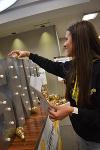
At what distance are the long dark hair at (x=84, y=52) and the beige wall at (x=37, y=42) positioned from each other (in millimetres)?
6502

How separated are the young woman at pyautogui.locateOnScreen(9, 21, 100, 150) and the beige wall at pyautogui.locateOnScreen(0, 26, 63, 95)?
6421 mm

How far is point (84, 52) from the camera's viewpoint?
1602 mm

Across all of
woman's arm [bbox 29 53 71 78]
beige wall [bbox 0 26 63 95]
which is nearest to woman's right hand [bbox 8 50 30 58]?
woman's arm [bbox 29 53 71 78]

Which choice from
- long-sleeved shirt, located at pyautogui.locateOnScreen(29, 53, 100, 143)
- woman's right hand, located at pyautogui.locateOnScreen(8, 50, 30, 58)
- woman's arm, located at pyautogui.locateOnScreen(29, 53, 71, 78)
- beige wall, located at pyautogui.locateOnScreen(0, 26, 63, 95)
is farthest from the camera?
beige wall, located at pyautogui.locateOnScreen(0, 26, 63, 95)

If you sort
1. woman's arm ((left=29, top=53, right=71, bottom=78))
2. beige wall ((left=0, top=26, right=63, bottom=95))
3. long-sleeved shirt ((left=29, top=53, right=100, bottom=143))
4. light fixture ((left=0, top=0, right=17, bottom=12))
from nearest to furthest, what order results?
long-sleeved shirt ((left=29, top=53, right=100, bottom=143))
woman's arm ((left=29, top=53, right=71, bottom=78))
light fixture ((left=0, top=0, right=17, bottom=12))
beige wall ((left=0, top=26, right=63, bottom=95))

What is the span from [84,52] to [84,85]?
0.66 feet

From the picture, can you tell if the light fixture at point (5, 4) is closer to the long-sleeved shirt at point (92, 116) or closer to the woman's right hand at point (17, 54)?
the woman's right hand at point (17, 54)

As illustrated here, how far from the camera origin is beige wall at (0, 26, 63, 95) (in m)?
8.37

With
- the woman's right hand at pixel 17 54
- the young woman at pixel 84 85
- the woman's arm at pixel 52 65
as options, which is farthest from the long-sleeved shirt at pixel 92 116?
the woman's right hand at pixel 17 54

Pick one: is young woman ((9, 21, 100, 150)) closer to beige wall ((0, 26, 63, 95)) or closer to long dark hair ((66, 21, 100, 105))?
long dark hair ((66, 21, 100, 105))

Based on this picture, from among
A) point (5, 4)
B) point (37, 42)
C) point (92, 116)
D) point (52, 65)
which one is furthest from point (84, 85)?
point (37, 42)

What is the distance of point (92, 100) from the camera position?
5.12 ft

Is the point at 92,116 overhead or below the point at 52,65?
below

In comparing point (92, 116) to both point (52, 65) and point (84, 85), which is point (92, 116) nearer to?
point (84, 85)
